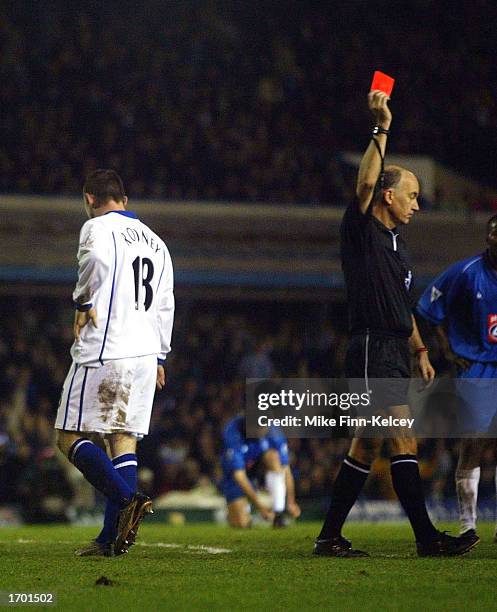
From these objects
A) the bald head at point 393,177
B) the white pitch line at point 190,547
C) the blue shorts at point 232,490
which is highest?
the bald head at point 393,177

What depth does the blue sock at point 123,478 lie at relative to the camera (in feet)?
21.0

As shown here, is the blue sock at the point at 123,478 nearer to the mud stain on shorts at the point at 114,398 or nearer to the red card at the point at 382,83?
the mud stain on shorts at the point at 114,398

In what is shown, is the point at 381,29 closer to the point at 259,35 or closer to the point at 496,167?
the point at 259,35

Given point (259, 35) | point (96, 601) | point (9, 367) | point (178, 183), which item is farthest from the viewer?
point (259, 35)

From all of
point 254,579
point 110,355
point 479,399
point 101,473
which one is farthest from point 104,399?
point 479,399

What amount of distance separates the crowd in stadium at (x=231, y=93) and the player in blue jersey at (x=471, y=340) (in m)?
13.0

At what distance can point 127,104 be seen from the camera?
22.3m

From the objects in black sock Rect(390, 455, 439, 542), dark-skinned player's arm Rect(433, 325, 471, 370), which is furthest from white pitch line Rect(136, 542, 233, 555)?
dark-skinned player's arm Rect(433, 325, 471, 370)

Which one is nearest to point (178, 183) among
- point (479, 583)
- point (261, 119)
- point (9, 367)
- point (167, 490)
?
point (261, 119)

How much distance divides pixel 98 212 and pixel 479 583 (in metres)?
3.06

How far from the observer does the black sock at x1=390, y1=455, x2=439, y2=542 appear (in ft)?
20.4

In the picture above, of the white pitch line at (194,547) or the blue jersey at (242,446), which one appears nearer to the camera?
the white pitch line at (194,547)

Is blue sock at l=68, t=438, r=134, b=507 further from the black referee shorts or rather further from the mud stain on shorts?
the black referee shorts

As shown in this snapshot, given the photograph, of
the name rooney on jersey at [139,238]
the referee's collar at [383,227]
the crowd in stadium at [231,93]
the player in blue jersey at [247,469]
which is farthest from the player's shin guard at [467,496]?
the crowd in stadium at [231,93]
